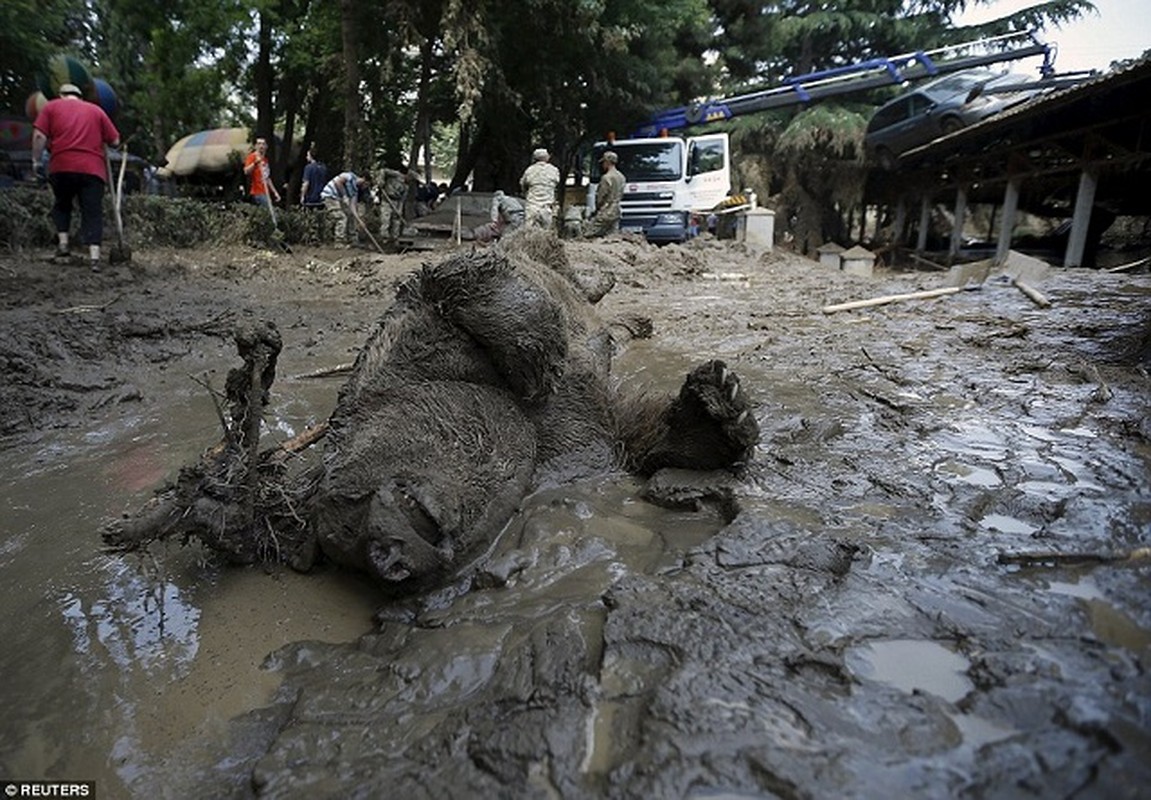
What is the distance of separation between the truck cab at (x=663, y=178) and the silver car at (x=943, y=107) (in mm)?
4127

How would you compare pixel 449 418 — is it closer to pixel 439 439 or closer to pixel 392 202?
pixel 439 439

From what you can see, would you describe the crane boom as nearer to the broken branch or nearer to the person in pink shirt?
the broken branch

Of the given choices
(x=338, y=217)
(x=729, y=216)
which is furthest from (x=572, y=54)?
(x=338, y=217)

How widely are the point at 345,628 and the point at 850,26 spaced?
24563 millimetres

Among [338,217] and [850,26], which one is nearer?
[338,217]

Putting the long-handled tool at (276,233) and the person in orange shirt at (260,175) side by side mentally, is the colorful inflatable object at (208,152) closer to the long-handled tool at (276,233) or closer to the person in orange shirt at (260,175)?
the person in orange shirt at (260,175)

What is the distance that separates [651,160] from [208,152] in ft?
41.6

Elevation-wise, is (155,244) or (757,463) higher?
(155,244)

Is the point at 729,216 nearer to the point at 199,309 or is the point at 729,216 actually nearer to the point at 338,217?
the point at 338,217

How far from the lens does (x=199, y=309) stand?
20.6 ft

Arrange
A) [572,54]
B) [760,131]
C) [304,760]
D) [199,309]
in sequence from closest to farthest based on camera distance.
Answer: [304,760]
[199,309]
[572,54]
[760,131]

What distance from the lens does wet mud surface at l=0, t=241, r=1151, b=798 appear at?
1205 mm

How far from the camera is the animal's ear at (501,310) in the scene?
2.36 metres

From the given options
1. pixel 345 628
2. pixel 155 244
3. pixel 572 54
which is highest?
pixel 572 54
